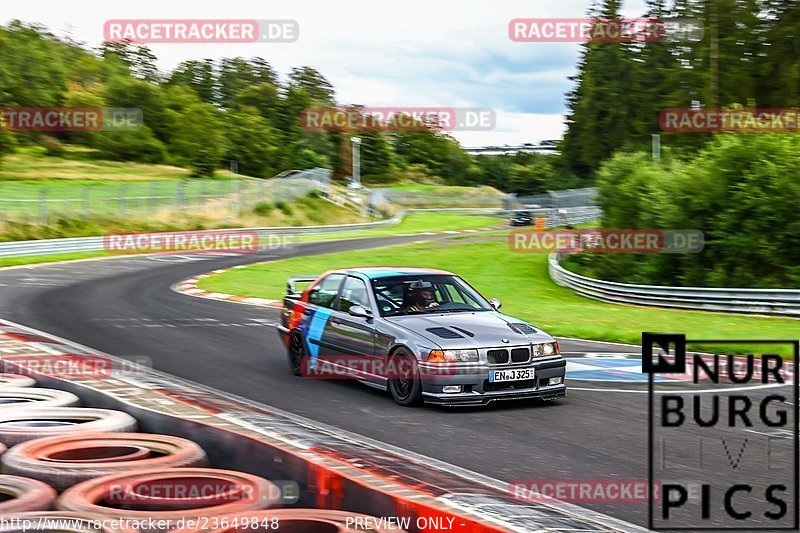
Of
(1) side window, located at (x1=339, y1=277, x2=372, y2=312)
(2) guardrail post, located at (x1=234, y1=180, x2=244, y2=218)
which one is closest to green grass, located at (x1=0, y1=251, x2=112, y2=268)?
(2) guardrail post, located at (x1=234, y1=180, x2=244, y2=218)

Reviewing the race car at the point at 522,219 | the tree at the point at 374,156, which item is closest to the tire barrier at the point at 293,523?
the race car at the point at 522,219

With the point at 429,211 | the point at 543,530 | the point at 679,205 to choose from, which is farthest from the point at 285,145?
the point at 543,530

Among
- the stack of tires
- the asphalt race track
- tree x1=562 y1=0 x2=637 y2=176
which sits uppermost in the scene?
tree x1=562 y1=0 x2=637 y2=176

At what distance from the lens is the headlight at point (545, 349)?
968cm

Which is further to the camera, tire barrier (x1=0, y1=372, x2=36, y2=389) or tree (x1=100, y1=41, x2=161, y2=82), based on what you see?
tree (x1=100, y1=41, x2=161, y2=82)

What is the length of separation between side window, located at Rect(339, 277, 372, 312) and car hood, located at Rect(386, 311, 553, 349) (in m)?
0.61

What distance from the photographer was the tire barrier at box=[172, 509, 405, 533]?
4.32 meters

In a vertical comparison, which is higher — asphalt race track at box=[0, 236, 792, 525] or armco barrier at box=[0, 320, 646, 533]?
armco barrier at box=[0, 320, 646, 533]

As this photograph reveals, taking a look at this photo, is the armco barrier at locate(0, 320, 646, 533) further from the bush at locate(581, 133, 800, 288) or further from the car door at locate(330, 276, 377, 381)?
the bush at locate(581, 133, 800, 288)

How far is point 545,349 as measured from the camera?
9.75 m

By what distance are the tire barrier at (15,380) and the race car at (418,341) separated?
11.0ft

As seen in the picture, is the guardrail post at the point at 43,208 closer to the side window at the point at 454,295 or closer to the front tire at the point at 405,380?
the side window at the point at 454,295

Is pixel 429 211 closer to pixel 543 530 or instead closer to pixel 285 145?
pixel 285 145

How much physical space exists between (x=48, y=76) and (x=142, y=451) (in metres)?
97.2
